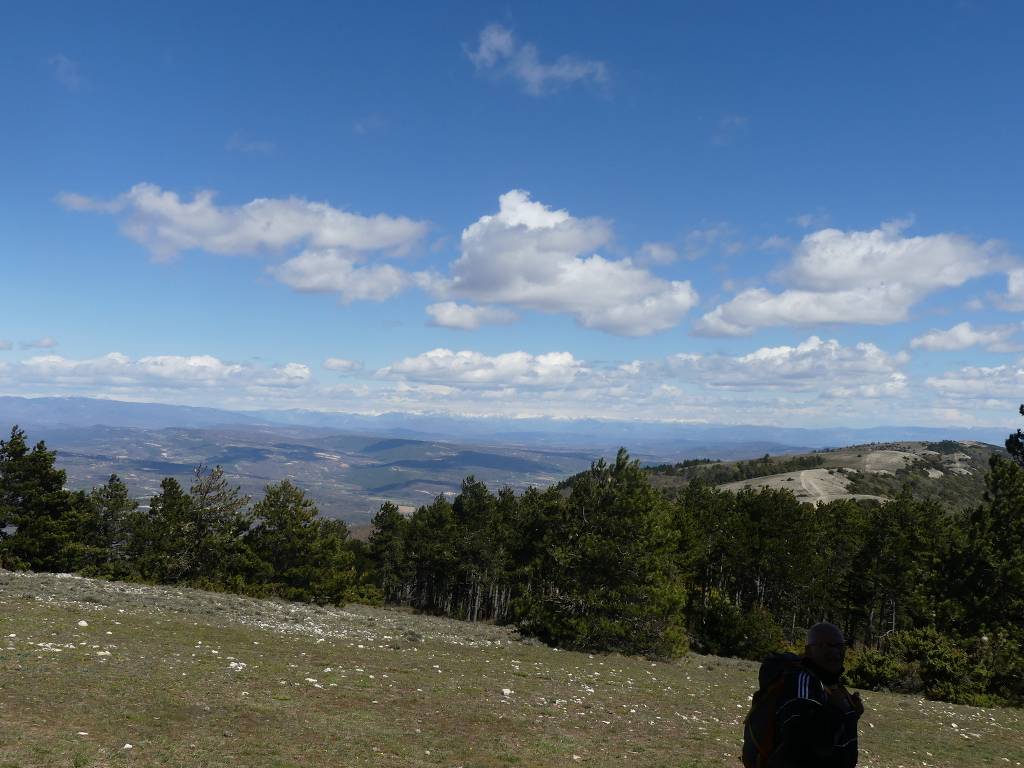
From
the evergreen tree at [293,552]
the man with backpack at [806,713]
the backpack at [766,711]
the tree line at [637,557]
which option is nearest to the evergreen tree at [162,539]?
the tree line at [637,557]

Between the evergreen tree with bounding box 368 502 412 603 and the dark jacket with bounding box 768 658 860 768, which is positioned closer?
the dark jacket with bounding box 768 658 860 768

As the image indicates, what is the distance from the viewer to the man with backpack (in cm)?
571

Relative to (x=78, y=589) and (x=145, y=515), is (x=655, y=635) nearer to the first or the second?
(x=78, y=589)

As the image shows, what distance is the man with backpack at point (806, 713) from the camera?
18.7 ft

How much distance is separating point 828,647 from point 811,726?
72 centimetres

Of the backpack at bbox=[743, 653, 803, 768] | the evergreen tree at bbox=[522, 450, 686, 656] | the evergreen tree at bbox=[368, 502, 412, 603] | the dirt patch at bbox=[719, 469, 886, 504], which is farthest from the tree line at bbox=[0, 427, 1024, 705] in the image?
the dirt patch at bbox=[719, 469, 886, 504]

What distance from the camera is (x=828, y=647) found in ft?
19.2

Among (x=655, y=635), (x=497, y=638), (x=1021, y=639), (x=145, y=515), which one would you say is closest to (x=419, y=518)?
(x=145, y=515)

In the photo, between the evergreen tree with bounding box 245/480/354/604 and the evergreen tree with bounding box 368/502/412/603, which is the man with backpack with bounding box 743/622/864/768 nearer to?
the evergreen tree with bounding box 245/480/354/604

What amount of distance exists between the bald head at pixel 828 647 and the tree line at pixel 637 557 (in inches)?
1120

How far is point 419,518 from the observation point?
76.1 meters

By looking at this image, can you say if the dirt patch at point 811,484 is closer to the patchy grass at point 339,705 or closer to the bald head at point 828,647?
the patchy grass at point 339,705

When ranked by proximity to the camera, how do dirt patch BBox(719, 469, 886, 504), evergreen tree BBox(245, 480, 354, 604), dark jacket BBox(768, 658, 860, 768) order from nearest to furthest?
dark jacket BBox(768, 658, 860, 768) → evergreen tree BBox(245, 480, 354, 604) → dirt patch BBox(719, 469, 886, 504)

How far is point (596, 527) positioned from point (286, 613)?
59.1ft
